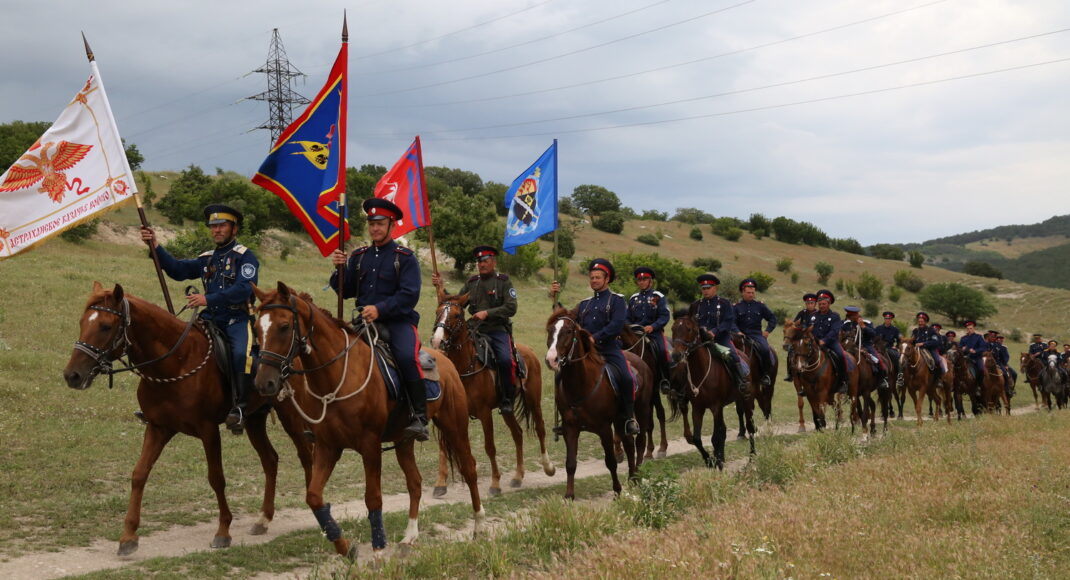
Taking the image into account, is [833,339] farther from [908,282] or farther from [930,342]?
[908,282]

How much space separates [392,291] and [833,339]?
1227 cm

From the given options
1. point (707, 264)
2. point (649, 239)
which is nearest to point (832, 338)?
point (707, 264)

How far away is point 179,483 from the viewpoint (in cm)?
1066

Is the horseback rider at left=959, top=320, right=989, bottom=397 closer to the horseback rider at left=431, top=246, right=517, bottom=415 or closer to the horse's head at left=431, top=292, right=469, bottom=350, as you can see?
the horseback rider at left=431, top=246, right=517, bottom=415

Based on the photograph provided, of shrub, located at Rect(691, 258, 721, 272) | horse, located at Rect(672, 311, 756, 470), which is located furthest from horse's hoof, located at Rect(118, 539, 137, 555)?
shrub, located at Rect(691, 258, 721, 272)

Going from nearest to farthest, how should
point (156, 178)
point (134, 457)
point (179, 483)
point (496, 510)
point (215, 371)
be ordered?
1. point (215, 371)
2. point (496, 510)
3. point (179, 483)
4. point (134, 457)
5. point (156, 178)

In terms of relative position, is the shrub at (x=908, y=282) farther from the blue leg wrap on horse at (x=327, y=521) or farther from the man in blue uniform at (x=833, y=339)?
the blue leg wrap on horse at (x=327, y=521)

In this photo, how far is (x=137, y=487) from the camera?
7516 mm

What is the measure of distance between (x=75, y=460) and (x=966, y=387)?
24.5m

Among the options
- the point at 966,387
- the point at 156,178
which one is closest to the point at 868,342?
the point at 966,387

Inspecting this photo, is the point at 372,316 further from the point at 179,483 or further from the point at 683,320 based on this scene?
the point at 683,320

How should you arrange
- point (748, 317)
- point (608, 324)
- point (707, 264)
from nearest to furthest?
1. point (608, 324)
2. point (748, 317)
3. point (707, 264)

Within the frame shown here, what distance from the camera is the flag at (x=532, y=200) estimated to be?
12.6m

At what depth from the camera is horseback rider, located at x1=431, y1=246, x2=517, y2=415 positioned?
11.5 meters
